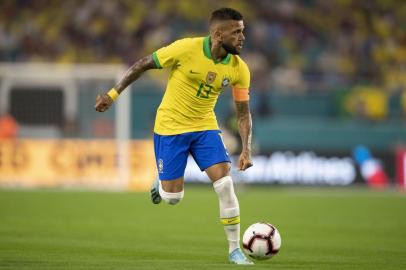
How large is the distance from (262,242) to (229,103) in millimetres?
15899

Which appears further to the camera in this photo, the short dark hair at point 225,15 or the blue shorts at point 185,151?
the blue shorts at point 185,151

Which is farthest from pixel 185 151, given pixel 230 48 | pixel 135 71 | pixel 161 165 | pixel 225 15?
pixel 225 15

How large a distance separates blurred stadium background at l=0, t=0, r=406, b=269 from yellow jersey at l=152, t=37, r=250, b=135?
28.0 ft

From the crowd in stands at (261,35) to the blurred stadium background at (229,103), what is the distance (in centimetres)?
3

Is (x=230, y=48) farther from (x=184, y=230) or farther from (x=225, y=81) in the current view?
(x=184, y=230)

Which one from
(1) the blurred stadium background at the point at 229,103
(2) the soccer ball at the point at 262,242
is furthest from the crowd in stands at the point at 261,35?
(2) the soccer ball at the point at 262,242

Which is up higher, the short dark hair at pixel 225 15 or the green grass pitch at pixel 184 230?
the short dark hair at pixel 225 15

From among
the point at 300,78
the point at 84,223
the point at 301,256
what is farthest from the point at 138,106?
the point at 301,256

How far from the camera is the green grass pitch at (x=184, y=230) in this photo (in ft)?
29.0

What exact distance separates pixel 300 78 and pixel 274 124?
2.03 meters

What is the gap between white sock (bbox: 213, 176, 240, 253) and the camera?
857 centimetres

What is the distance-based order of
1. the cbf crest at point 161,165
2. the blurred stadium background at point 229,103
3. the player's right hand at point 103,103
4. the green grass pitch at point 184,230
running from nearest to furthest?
1. the player's right hand at point 103,103
2. the green grass pitch at point 184,230
3. the cbf crest at point 161,165
4. the blurred stadium background at point 229,103

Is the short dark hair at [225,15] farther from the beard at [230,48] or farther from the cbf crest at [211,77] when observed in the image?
the cbf crest at [211,77]

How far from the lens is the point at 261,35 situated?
87.0ft
